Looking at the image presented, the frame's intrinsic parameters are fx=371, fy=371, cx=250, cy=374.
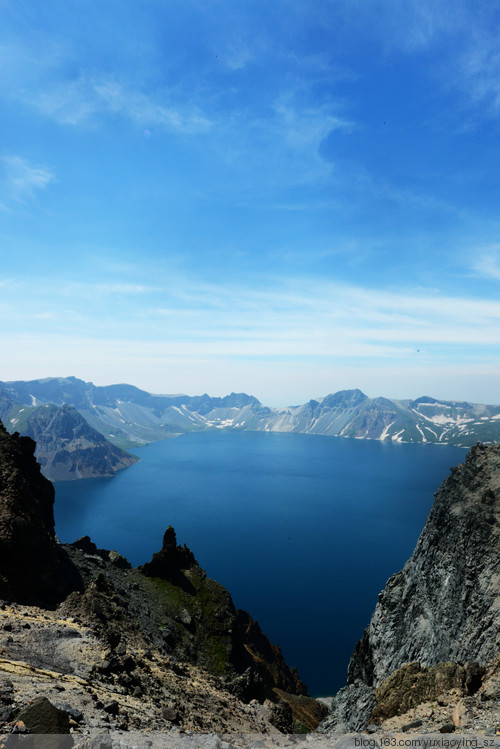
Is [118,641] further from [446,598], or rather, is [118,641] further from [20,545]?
[446,598]

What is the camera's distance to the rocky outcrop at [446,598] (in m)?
35.1

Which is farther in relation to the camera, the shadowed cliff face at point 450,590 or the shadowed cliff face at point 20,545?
the shadowed cliff face at point 20,545

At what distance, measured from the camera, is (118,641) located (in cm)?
3148

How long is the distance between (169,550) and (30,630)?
55.0m

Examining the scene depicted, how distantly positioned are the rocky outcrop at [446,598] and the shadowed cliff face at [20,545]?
38.1m

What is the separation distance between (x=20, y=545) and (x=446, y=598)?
5071 cm

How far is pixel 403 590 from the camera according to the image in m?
49.8

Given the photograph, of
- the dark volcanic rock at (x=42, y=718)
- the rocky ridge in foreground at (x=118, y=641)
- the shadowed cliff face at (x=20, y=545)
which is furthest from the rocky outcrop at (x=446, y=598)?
the shadowed cliff face at (x=20, y=545)

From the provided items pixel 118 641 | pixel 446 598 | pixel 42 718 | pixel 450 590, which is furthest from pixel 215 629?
pixel 42 718

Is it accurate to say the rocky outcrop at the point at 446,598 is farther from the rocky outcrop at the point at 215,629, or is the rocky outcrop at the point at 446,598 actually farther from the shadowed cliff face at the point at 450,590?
the rocky outcrop at the point at 215,629

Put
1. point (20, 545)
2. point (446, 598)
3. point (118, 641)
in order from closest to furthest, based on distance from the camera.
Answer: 1. point (118, 641)
2. point (446, 598)
3. point (20, 545)

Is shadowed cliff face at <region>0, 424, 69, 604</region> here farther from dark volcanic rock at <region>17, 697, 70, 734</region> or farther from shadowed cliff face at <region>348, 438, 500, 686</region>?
shadowed cliff face at <region>348, 438, 500, 686</region>

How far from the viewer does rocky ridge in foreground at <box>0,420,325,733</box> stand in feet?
65.6

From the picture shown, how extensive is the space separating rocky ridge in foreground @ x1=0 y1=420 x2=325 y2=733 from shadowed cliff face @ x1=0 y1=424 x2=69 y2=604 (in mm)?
144
